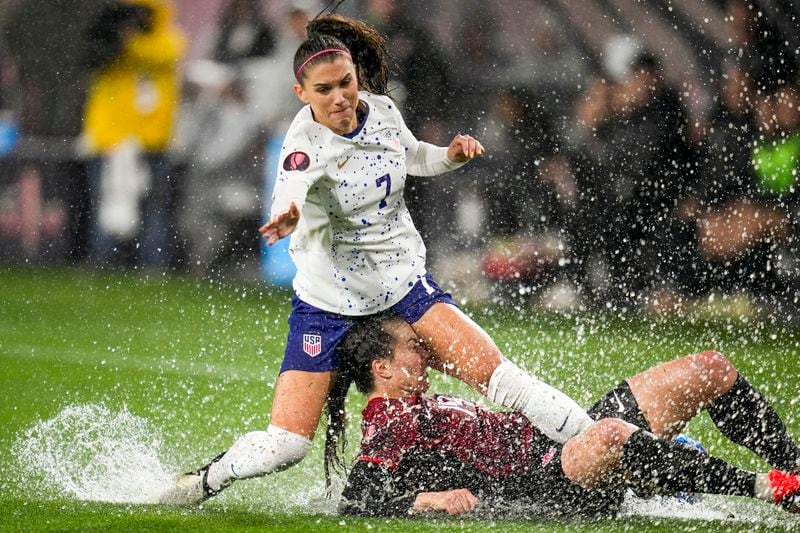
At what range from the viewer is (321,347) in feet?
17.3

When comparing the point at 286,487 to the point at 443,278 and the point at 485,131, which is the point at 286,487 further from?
the point at 485,131

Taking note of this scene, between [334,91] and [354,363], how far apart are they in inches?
40.7

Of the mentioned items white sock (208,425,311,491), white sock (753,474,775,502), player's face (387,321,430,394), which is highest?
player's face (387,321,430,394)

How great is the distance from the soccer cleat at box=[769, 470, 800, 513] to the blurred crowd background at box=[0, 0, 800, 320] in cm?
539

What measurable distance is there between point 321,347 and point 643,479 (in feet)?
4.47

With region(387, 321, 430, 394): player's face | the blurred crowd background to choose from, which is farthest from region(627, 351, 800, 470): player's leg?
the blurred crowd background

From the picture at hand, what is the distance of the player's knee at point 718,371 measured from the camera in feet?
16.1

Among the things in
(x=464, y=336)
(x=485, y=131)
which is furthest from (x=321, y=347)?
(x=485, y=131)

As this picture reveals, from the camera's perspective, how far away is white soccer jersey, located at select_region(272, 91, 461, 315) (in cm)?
522

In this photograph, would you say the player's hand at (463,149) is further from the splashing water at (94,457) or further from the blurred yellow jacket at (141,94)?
the blurred yellow jacket at (141,94)

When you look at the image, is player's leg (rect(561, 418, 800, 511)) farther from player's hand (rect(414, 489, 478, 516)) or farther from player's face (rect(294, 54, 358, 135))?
player's face (rect(294, 54, 358, 135))

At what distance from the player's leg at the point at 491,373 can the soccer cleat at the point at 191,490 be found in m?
0.95

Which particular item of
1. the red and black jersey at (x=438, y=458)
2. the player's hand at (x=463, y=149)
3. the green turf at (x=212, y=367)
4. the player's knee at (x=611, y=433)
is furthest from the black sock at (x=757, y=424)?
the player's hand at (x=463, y=149)

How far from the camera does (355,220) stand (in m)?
5.31
